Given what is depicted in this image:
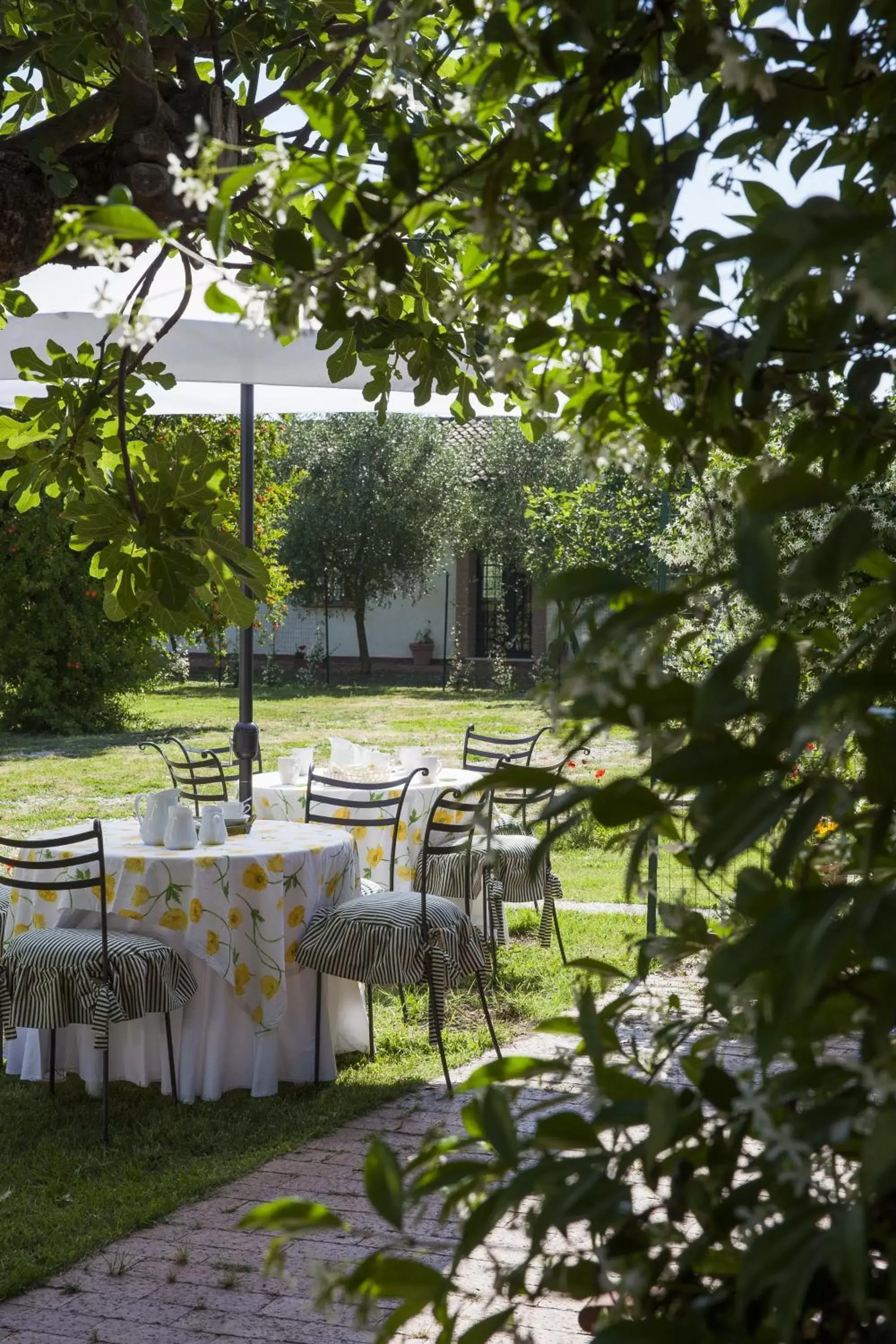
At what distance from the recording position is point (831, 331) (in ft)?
2.15

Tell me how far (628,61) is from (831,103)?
7.5 inches

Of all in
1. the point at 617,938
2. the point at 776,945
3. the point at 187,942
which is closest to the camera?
the point at 776,945

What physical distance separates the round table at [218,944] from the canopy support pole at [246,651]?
99 cm

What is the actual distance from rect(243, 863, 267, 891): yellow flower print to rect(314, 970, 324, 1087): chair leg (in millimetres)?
389

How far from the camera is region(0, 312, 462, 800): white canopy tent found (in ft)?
16.9

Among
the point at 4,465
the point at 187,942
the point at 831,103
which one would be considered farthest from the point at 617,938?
the point at 4,465

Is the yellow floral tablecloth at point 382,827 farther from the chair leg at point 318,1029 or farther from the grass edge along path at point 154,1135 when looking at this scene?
the chair leg at point 318,1029

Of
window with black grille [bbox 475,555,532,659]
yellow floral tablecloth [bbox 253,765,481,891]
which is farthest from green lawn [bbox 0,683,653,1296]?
window with black grille [bbox 475,555,532,659]

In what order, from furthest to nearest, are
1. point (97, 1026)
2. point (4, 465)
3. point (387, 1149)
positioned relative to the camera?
point (4, 465)
point (97, 1026)
point (387, 1149)

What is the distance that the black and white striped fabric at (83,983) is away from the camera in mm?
4352

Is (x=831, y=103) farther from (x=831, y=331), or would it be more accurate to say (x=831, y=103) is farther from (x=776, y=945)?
(x=776, y=945)

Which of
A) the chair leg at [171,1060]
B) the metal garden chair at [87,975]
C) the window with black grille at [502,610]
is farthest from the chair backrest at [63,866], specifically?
the window with black grille at [502,610]

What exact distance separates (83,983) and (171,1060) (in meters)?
0.49

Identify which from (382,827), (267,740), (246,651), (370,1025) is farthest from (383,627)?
(370,1025)
